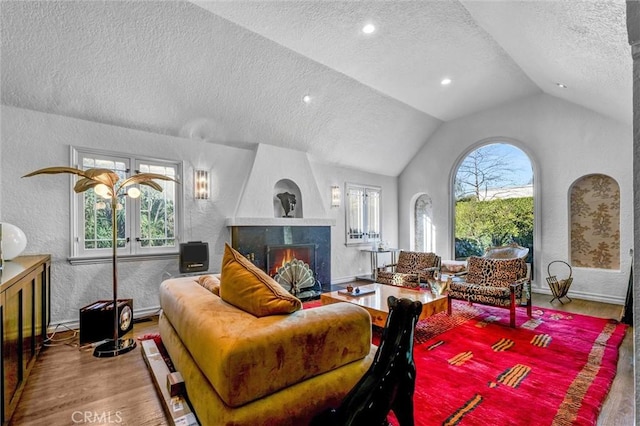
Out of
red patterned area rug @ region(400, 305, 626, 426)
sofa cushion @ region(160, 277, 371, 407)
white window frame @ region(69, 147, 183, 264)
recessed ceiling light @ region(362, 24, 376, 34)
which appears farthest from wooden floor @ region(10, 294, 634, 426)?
recessed ceiling light @ region(362, 24, 376, 34)

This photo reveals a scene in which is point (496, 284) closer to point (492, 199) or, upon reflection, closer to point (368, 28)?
point (492, 199)

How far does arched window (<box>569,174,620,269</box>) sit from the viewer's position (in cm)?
489

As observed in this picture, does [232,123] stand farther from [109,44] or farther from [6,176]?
[6,176]

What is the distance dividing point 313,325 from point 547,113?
6092 millimetres

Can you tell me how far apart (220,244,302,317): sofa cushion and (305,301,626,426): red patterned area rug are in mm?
1137

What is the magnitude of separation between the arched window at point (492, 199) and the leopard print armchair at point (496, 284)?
2.18m

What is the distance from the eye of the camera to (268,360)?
144cm

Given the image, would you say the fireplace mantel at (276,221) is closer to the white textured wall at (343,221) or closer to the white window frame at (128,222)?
the white textured wall at (343,221)

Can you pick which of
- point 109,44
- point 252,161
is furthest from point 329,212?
point 109,44

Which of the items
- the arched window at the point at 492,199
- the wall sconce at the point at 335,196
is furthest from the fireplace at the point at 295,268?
the arched window at the point at 492,199

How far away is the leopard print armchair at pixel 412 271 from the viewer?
464 centimetres

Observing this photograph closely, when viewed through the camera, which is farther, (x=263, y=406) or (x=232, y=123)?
(x=232, y=123)

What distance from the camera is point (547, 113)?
215 inches

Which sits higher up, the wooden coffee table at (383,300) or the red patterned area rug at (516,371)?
the wooden coffee table at (383,300)
